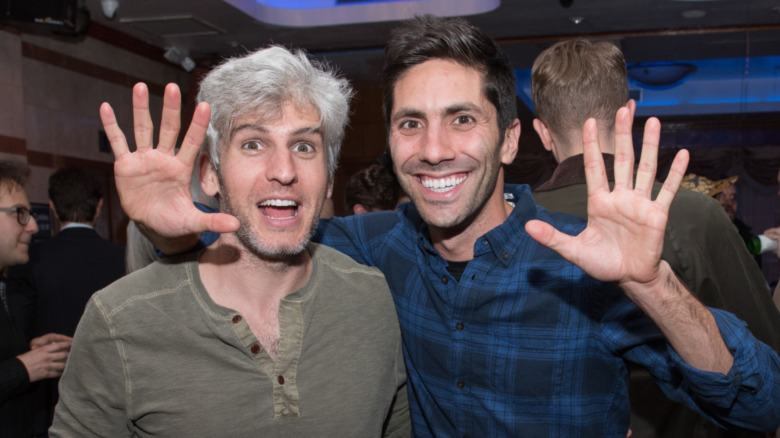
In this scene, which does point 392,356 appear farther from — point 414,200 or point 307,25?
point 307,25

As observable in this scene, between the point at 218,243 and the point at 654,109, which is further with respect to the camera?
the point at 654,109

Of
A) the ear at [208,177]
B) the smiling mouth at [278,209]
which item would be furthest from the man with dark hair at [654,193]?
the ear at [208,177]

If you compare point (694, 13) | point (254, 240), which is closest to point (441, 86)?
point (254, 240)

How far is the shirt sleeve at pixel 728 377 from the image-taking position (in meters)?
1.17

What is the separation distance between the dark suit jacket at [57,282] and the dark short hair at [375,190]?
1.44m

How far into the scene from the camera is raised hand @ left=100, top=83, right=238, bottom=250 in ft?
4.19

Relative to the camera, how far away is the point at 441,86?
161 centimetres

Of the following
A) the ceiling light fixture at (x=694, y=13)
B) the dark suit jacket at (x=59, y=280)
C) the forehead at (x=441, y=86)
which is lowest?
the dark suit jacket at (x=59, y=280)

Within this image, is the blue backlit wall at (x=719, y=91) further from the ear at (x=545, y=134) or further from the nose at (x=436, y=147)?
the nose at (x=436, y=147)

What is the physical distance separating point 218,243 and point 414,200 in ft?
1.72

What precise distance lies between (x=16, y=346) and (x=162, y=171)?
5.52 feet

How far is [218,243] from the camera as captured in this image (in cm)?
156

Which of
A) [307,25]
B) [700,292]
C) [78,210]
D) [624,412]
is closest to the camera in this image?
[624,412]

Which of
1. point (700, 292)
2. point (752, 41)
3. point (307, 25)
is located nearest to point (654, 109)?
point (752, 41)
